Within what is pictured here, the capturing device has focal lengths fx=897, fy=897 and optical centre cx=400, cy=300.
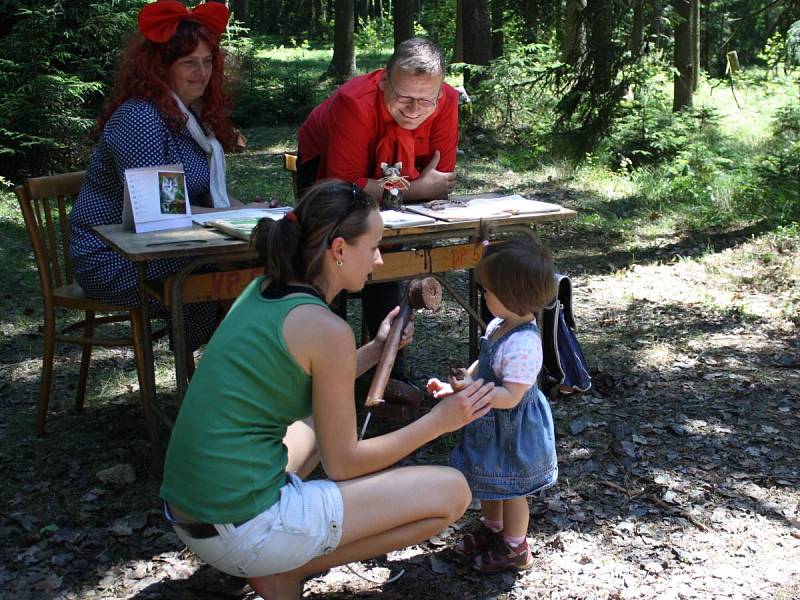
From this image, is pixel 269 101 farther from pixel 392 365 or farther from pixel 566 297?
pixel 392 365

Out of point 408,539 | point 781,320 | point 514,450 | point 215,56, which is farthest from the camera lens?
point 781,320

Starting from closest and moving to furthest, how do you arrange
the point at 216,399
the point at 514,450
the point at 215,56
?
the point at 216,399 → the point at 514,450 → the point at 215,56

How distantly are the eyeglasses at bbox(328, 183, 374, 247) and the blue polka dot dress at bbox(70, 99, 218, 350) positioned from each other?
136 centimetres

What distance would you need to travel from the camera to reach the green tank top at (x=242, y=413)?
2.19 metres

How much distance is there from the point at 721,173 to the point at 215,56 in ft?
20.8

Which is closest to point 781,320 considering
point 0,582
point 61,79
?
point 0,582

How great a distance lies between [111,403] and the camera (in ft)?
14.3

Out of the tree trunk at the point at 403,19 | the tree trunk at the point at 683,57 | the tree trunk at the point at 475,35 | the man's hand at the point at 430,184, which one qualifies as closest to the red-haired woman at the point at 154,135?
the man's hand at the point at 430,184

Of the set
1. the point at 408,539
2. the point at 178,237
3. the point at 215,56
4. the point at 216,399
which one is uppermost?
the point at 215,56

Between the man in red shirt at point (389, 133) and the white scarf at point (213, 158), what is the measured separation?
0.42m

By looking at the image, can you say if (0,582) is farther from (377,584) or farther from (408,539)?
(408,539)

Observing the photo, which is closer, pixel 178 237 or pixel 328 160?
pixel 178 237

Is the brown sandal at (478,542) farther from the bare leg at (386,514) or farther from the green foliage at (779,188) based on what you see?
the green foliage at (779,188)

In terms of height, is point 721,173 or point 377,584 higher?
point 721,173
